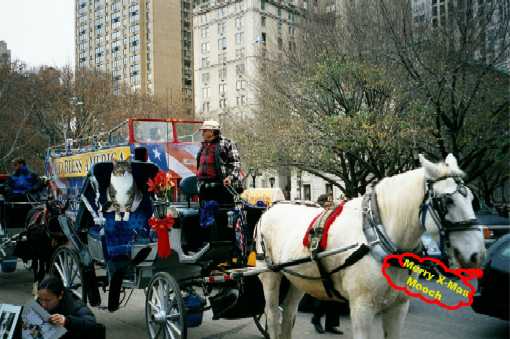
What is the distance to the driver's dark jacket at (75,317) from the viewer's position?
4234 mm

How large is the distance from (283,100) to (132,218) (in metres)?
16.1

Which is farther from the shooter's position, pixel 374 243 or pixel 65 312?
pixel 65 312

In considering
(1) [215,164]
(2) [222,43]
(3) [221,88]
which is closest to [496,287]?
(1) [215,164]

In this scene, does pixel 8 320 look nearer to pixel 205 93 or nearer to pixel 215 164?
pixel 215 164

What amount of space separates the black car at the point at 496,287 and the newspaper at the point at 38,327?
17.2 ft

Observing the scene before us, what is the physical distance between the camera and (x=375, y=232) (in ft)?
14.0

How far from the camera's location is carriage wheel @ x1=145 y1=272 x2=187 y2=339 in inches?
223

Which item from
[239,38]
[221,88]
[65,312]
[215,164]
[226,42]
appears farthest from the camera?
[221,88]

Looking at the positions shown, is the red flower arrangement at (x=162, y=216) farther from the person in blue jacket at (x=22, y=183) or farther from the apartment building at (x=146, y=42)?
the apartment building at (x=146, y=42)

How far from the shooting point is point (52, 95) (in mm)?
36344

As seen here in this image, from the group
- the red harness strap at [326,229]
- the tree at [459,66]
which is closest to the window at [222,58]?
the tree at [459,66]

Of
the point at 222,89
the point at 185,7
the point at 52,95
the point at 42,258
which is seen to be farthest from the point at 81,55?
the point at 42,258

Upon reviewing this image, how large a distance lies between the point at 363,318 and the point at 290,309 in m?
1.82

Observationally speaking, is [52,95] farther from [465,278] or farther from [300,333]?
[465,278]
